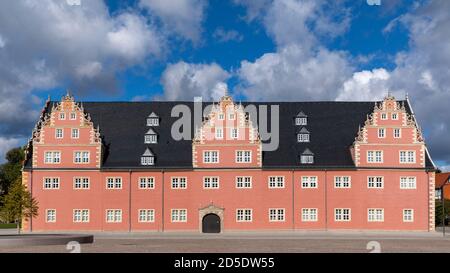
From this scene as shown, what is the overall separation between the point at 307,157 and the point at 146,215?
48.7 ft

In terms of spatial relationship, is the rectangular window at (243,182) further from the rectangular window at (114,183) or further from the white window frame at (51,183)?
the white window frame at (51,183)

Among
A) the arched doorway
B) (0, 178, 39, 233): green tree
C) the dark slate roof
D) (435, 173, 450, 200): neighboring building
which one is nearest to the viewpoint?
(0, 178, 39, 233): green tree

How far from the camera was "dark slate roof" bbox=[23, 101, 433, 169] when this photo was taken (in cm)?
5869

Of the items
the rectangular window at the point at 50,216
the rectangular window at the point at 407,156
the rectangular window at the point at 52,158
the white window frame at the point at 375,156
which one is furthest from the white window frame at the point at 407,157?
the rectangular window at the point at 50,216

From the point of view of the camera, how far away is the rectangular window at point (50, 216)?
5756cm

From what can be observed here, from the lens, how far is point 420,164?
192ft

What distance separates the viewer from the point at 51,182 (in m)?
58.0

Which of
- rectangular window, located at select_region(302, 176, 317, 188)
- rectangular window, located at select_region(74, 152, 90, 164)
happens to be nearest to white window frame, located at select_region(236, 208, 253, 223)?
rectangular window, located at select_region(302, 176, 317, 188)

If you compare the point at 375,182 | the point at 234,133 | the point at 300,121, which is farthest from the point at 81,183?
the point at 375,182

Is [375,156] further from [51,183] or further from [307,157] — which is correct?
[51,183]

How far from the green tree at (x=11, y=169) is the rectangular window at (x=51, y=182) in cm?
3778

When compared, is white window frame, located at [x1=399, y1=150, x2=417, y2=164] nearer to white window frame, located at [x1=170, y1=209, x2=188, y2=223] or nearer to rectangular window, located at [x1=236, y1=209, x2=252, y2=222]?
rectangular window, located at [x1=236, y1=209, x2=252, y2=222]

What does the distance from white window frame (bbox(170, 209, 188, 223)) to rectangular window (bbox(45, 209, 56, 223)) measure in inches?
395
